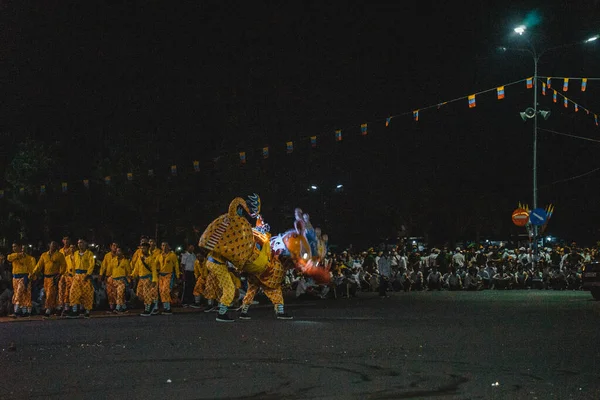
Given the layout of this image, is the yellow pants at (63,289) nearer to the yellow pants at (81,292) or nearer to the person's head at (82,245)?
the yellow pants at (81,292)

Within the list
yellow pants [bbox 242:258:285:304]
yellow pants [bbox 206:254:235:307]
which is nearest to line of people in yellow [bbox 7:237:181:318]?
yellow pants [bbox 242:258:285:304]

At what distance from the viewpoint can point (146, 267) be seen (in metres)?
20.1

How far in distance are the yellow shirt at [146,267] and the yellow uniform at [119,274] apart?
316mm

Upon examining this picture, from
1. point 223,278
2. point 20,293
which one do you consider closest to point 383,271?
point 223,278

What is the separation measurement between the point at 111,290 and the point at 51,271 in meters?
1.88

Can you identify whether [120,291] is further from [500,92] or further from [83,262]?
[500,92]

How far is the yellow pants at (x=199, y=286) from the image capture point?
2247 centimetres

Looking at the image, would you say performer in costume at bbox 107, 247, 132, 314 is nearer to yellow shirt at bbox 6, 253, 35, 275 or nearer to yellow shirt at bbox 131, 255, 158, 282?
yellow shirt at bbox 131, 255, 158, 282

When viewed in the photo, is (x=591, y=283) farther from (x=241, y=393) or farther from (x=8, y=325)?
(x=241, y=393)

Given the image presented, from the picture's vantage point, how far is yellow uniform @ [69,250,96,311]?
62.8 ft

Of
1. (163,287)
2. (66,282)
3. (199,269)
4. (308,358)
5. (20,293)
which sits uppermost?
(199,269)

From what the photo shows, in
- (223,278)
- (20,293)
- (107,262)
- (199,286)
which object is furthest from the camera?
(199,286)

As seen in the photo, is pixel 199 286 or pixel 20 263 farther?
pixel 199 286

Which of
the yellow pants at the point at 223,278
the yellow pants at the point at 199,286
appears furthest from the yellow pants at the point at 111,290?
the yellow pants at the point at 223,278
